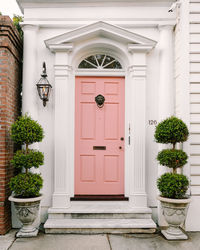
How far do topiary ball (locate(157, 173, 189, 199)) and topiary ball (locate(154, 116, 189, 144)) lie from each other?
1.88 feet

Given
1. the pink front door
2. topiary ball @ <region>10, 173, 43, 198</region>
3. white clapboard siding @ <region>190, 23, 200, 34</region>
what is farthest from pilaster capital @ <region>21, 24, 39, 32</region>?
white clapboard siding @ <region>190, 23, 200, 34</region>

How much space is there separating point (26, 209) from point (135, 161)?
1974 mm

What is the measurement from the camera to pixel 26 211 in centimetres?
395

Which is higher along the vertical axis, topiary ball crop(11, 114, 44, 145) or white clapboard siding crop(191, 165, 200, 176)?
topiary ball crop(11, 114, 44, 145)

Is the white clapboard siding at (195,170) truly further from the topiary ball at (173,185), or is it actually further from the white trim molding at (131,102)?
the white trim molding at (131,102)

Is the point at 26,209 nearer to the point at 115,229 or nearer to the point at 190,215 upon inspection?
the point at 115,229

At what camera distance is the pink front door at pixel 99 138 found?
4930 mm

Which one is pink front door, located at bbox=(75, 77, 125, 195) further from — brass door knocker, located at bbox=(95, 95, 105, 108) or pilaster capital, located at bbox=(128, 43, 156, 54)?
pilaster capital, located at bbox=(128, 43, 156, 54)

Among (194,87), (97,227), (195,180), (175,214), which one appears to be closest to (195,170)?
(195,180)

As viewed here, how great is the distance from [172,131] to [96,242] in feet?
6.60

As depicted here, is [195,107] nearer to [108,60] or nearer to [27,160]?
[108,60]

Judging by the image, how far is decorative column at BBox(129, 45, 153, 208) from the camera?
4555mm

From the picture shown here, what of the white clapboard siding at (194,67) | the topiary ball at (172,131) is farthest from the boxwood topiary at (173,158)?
the white clapboard siding at (194,67)

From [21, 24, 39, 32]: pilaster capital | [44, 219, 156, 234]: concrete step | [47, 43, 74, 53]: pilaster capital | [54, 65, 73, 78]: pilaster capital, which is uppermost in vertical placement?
[21, 24, 39, 32]: pilaster capital
